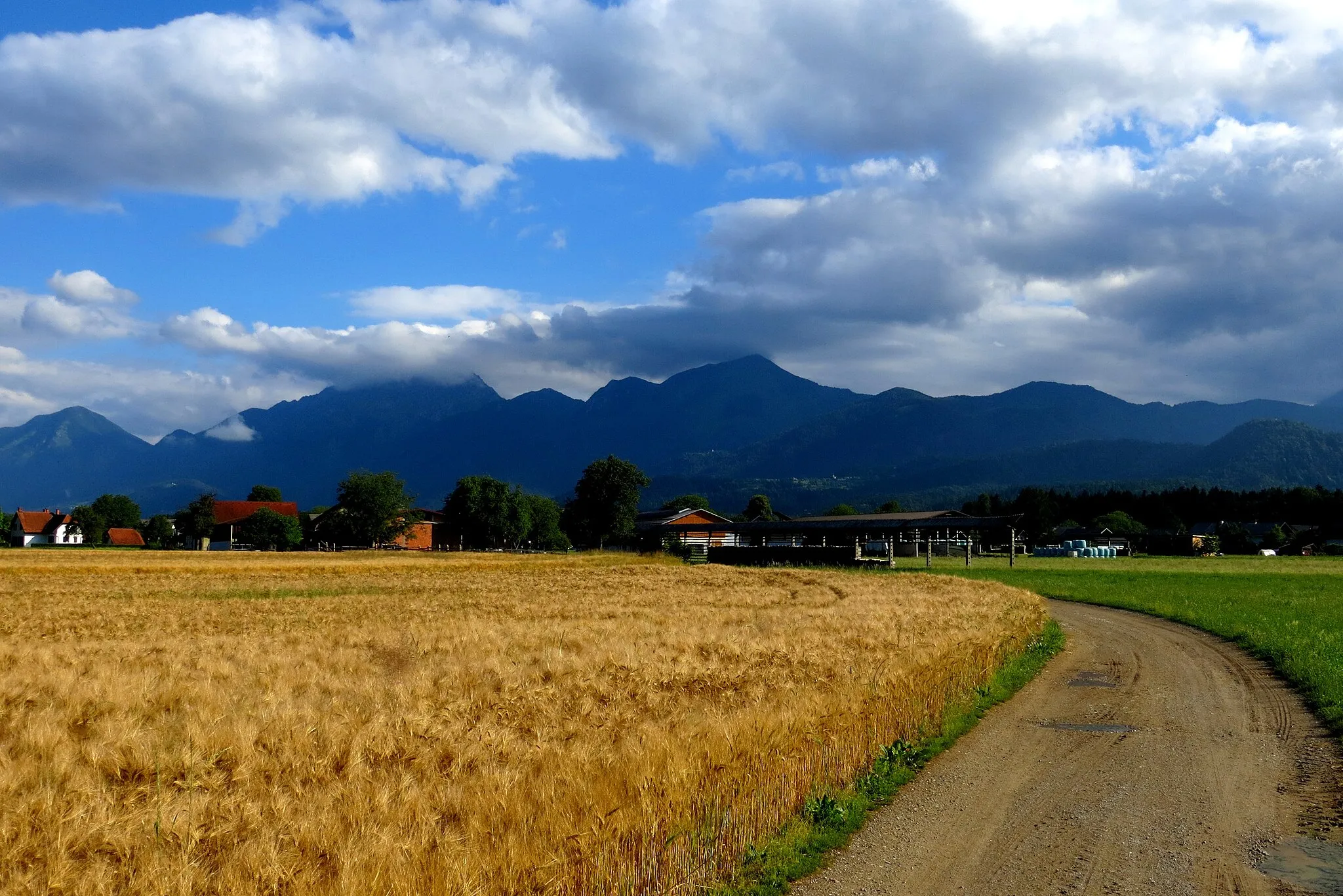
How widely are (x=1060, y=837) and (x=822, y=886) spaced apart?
2479 millimetres

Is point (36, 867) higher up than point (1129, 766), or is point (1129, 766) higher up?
point (36, 867)

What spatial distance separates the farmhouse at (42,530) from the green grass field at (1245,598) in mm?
168402

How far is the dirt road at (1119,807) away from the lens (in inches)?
291

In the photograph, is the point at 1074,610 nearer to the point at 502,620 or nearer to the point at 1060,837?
the point at 502,620

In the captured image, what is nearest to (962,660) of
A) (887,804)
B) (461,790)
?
(887,804)

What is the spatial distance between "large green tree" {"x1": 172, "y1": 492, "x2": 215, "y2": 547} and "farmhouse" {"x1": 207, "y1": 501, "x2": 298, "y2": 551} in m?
1.10

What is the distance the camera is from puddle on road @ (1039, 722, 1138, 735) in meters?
13.0

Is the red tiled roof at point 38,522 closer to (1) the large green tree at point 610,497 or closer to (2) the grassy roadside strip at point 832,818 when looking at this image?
(1) the large green tree at point 610,497

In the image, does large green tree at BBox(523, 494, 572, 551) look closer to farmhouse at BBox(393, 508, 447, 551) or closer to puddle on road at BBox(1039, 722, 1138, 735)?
farmhouse at BBox(393, 508, 447, 551)

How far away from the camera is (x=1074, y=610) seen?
35219 mm

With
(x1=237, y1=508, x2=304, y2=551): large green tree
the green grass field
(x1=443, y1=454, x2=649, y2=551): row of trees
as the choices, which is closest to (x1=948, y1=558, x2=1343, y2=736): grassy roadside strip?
the green grass field

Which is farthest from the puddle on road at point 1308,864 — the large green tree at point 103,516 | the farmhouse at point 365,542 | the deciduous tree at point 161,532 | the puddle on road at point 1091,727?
the large green tree at point 103,516

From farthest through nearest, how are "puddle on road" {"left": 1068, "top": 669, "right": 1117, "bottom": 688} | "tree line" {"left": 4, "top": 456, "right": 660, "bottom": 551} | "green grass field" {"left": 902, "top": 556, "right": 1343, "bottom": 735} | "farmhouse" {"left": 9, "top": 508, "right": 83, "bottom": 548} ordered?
"farmhouse" {"left": 9, "top": 508, "right": 83, "bottom": 548}, "tree line" {"left": 4, "top": 456, "right": 660, "bottom": 551}, "green grass field" {"left": 902, "top": 556, "right": 1343, "bottom": 735}, "puddle on road" {"left": 1068, "top": 669, "right": 1117, "bottom": 688}

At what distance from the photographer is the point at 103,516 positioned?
174125 mm
